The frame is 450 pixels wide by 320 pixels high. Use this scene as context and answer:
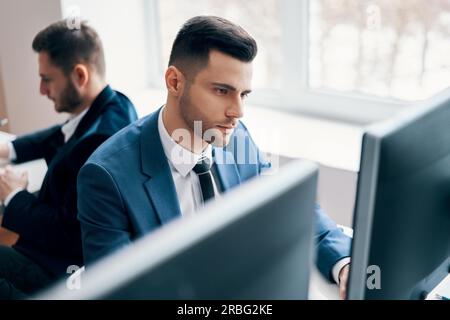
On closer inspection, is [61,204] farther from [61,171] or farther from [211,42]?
[211,42]

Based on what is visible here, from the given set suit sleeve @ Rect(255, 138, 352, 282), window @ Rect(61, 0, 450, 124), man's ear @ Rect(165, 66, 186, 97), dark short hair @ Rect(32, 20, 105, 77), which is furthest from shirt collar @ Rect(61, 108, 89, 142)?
suit sleeve @ Rect(255, 138, 352, 282)

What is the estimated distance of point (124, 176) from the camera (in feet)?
4.70

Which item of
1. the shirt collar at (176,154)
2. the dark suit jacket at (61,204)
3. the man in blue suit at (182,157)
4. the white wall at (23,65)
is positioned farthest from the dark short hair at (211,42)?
the white wall at (23,65)

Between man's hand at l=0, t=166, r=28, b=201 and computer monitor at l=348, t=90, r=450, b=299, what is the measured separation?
4.20 ft

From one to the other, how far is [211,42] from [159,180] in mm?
A: 356

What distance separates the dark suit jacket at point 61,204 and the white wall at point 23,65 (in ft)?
3.24

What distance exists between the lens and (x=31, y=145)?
232 cm

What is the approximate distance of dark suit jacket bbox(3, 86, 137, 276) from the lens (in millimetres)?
1834

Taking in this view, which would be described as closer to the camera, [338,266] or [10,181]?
[338,266]

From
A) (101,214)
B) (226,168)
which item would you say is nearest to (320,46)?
(226,168)

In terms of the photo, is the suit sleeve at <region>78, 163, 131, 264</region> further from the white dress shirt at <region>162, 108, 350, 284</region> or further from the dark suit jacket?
the dark suit jacket

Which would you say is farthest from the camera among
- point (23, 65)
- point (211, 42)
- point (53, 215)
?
point (23, 65)

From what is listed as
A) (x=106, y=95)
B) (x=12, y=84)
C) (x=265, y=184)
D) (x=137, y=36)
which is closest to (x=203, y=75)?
(x=106, y=95)

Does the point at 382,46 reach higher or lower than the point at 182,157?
higher
